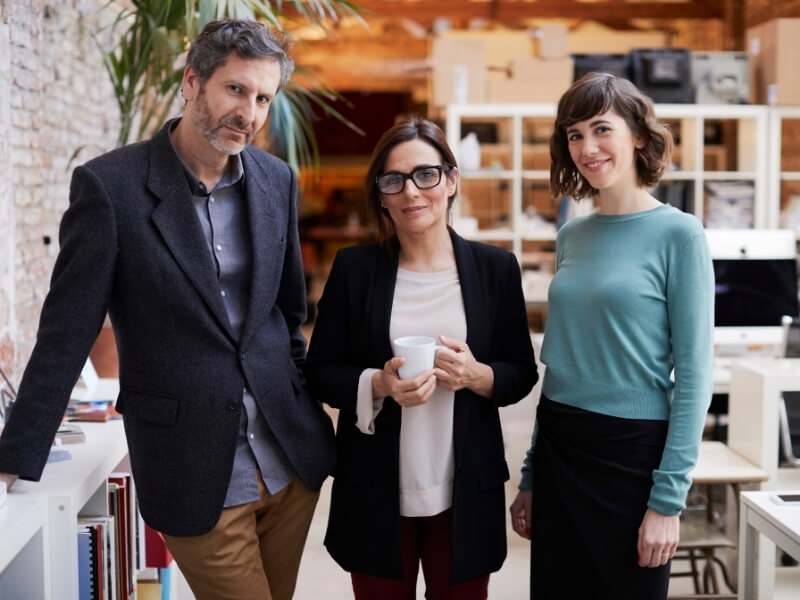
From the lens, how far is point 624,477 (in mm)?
1788

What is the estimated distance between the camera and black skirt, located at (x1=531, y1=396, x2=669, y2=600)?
1.78 meters

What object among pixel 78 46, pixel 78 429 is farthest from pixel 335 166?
pixel 78 429

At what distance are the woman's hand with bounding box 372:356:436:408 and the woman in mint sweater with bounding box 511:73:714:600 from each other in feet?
1.05

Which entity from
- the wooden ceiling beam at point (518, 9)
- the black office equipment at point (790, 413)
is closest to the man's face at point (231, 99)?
the black office equipment at point (790, 413)

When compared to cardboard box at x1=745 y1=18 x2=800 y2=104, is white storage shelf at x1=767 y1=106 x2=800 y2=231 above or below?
below

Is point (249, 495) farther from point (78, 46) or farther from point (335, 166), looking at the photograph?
point (335, 166)

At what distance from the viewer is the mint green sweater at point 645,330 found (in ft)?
5.60

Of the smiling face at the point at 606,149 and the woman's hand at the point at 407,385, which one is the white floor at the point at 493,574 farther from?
the smiling face at the point at 606,149

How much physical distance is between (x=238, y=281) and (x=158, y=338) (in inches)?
7.7

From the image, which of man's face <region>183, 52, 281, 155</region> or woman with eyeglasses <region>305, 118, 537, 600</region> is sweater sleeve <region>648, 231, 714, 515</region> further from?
man's face <region>183, 52, 281, 155</region>

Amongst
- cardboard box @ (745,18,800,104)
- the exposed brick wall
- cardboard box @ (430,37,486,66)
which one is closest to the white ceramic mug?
the exposed brick wall

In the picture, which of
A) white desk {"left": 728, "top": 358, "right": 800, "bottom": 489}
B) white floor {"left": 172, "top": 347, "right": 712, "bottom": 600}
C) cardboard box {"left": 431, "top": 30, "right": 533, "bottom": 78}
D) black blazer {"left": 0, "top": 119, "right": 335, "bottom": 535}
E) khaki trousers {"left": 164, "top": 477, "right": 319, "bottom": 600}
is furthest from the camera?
cardboard box {"left": 431, "top": 30, "right": 533, "bottom": 78}

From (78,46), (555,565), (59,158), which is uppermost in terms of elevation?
(78,46)

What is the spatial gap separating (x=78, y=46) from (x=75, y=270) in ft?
9.32
